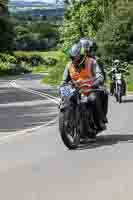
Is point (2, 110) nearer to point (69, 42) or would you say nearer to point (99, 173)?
point (99, 173)

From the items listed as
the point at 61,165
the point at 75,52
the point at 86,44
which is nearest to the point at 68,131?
the point at 75,52

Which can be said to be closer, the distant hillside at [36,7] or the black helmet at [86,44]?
the black helmet at [86,44]

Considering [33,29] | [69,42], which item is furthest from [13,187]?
[33,29]

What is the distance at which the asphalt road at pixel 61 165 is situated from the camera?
920cm

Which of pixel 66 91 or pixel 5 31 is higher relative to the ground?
pixel 66 91

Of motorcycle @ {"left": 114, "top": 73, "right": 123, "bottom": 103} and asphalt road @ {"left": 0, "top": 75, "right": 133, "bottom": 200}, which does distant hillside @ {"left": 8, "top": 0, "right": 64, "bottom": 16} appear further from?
asphalt road @ {"left": 0, "top": 75, "right": 133, "bottom": 200}

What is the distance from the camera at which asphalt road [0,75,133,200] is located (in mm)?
9203

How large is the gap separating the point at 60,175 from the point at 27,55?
3994 inches

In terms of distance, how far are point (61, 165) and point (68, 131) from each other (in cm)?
184

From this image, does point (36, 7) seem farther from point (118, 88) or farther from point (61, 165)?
point (61, 165)

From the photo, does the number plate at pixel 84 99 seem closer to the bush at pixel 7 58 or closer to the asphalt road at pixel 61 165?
the asphalt road at pixel 61 165

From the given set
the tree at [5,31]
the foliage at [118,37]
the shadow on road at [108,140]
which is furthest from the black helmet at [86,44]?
the tree at [5,31]

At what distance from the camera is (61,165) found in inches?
446

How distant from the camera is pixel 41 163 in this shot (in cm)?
1159
